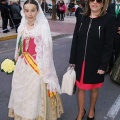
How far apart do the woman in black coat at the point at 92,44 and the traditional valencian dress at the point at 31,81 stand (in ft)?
1.21

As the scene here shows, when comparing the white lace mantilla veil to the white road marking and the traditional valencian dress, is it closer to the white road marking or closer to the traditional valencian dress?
the traditional valencian dress

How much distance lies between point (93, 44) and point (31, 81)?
0.83 m

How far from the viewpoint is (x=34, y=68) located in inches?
122

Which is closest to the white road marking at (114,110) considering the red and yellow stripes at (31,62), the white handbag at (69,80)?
the white handbag at (69,80)

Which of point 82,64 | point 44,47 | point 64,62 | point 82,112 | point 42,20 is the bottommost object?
point 64,62

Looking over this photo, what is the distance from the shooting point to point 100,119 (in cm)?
376

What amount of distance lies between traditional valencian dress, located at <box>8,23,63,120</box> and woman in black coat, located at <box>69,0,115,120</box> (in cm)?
37

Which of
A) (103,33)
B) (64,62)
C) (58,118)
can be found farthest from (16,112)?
(64,62)

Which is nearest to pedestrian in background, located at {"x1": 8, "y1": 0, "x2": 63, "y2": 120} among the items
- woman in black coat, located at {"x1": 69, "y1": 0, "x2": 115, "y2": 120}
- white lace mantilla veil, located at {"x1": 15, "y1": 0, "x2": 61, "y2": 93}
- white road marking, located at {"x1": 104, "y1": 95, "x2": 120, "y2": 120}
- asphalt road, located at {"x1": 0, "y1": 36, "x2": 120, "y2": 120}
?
white lace mantilla veil, located at {"x1": 15, "y1": 0, "x2": 61, "y2": 93}

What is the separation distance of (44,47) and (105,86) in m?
2.42

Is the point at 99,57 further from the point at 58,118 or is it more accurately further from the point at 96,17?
the point at 58,118

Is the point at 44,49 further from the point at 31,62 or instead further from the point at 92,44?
the point at 92,44

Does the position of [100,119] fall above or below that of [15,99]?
below

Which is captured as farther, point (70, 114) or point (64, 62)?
point (64, 62)
